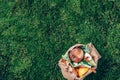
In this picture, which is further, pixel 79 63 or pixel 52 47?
pixel 52 47

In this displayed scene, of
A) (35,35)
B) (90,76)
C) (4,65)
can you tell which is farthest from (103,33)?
(4,65)

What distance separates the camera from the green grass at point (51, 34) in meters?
3.94

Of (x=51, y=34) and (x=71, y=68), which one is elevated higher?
(x=51, y=34)

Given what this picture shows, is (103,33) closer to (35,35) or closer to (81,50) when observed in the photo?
(81,50)

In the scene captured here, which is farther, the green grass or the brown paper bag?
the green grass

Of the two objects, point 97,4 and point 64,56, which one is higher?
point 97,4

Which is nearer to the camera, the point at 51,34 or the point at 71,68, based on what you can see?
the point at 71,68

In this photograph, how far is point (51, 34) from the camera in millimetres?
4016

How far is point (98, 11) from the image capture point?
401 cm

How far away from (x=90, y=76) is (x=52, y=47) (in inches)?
21.3

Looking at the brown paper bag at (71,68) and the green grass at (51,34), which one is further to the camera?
the green grass at (51,34)

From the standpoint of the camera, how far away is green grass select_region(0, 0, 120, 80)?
394 cm

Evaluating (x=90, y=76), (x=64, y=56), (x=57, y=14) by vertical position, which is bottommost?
(x=90, y=76)

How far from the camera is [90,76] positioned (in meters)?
3.91
